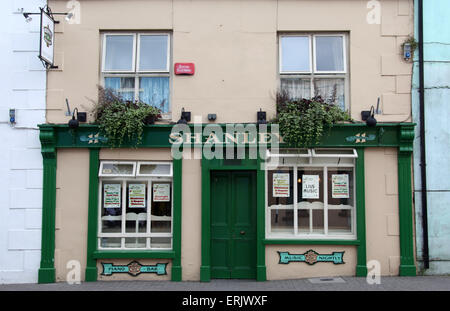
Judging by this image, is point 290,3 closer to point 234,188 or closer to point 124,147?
point 234,188

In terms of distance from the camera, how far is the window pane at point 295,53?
8531 millimetres

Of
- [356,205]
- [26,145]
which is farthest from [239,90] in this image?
[26,145]

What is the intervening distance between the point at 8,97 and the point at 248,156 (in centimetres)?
517

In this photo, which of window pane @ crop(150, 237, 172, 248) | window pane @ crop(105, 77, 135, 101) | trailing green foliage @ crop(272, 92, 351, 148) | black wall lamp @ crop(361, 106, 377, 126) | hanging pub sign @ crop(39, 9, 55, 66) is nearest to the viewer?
hanging pub sign @ crop(39, 9, 55, 66)

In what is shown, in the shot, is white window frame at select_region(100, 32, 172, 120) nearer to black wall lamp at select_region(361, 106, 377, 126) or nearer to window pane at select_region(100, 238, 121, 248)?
window pane at select_region(100, 238, 121, 248)

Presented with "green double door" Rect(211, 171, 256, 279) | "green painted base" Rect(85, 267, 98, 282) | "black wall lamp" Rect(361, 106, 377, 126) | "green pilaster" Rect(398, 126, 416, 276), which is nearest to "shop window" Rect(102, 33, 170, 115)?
"green double door" Rect(211, 171, 256, 279)

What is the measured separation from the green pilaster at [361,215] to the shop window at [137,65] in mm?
4264

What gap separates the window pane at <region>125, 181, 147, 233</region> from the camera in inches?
329

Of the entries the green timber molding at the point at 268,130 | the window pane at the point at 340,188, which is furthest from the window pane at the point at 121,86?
the window pane at the point at 340,188

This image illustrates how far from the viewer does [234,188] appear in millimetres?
8445

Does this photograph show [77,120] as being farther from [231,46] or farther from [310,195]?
[310,195]

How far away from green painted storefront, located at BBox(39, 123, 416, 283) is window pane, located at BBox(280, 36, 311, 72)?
5.16ft

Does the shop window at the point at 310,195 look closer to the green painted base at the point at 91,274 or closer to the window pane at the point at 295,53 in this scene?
the window pane at the point at 295,53

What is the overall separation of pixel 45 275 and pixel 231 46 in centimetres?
606
